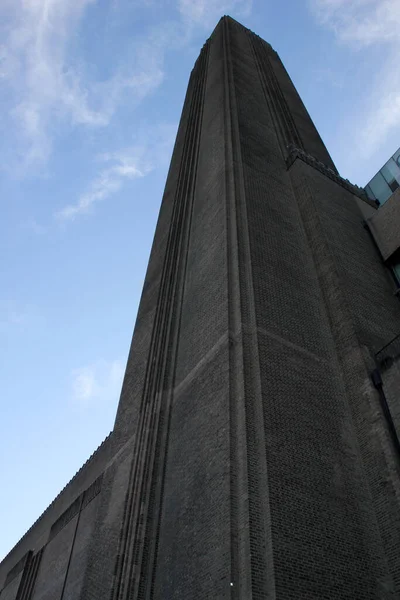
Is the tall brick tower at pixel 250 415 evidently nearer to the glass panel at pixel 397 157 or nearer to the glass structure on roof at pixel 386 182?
the glass structure on roof at pixel 386 182

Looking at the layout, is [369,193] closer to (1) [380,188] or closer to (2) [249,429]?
(1) [380,188]

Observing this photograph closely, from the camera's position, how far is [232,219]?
15.1m

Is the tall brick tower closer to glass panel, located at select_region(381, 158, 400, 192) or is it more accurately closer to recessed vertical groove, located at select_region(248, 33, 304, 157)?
glass panel, located at select_region(381, 158, 400, 192)

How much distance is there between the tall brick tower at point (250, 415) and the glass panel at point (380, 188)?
4.08ft

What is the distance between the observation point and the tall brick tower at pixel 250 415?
8.62m

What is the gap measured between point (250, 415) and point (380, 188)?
48.2 ft

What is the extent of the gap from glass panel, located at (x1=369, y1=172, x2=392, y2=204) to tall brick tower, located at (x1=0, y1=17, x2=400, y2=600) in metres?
1.24

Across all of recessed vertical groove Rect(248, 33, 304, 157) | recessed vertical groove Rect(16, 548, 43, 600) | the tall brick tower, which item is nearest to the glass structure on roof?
the tall brick tower

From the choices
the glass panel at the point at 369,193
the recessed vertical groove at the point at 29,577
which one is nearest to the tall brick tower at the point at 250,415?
the recessed vertical groove at the point at 29,577

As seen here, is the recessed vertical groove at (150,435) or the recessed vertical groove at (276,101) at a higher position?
the recessed vertical groove at (276,101)

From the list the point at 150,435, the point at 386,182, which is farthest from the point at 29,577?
the point at 386,182

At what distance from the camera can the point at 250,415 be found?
9.88 meters

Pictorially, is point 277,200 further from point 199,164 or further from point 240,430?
point 240,430

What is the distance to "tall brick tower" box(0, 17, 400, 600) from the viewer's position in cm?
862
